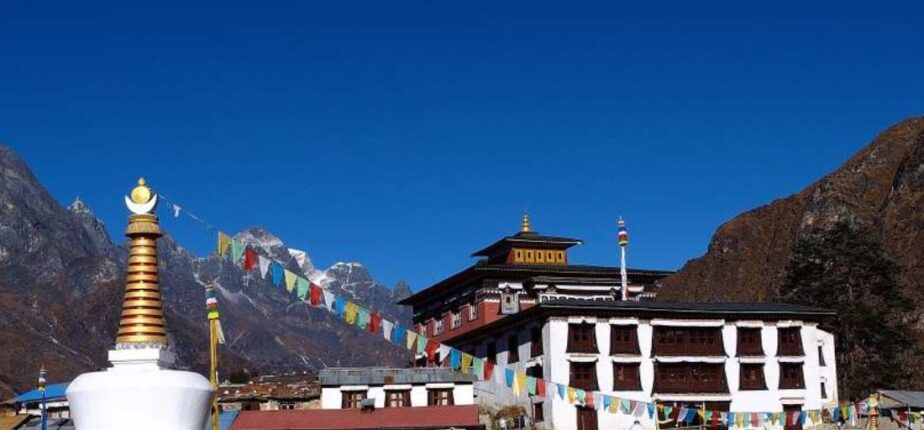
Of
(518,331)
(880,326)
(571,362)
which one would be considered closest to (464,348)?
(518,331)

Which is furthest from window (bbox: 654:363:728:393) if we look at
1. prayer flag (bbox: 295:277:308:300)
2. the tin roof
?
prayer flag (bbox: 295:277:308:300)

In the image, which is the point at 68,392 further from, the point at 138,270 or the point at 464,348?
the point at 464,348

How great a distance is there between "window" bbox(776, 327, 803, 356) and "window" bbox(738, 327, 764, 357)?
4.20 feet

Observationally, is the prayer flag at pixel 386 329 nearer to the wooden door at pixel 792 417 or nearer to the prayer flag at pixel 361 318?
the prayer flag at pixel 361 318

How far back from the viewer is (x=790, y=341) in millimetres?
65625

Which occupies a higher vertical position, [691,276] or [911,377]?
[691,276]

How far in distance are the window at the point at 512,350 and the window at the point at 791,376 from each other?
1427 centimetres

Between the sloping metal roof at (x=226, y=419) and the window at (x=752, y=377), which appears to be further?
the window at (x=752, y=377)

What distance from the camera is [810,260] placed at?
85875 mm

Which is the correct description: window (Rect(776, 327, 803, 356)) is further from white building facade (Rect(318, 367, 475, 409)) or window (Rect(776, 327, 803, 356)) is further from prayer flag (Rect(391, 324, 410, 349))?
prayer flag (Rect(391, 324, 410, 349))

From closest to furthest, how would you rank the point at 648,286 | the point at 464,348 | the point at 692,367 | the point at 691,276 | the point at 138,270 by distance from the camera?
1. the point at 138,270
2. the point at 692,367
3. the point at 464,348
4. the point at 648,286
5. the point at 691,276

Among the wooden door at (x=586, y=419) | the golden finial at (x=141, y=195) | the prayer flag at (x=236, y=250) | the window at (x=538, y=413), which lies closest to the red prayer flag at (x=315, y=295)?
the prayer flag at (x=236, y=250)

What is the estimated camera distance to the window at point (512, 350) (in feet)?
214

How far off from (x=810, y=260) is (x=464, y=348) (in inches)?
1111
